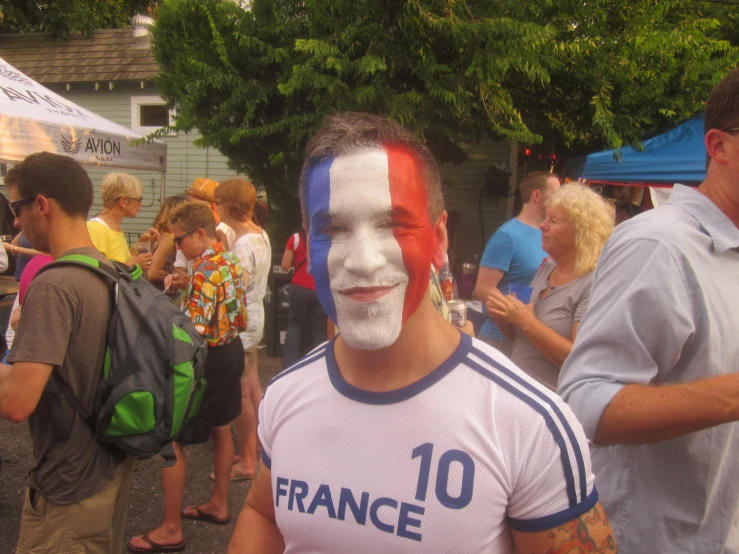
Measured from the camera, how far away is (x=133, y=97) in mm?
13281

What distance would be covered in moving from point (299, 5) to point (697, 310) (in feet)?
22.5

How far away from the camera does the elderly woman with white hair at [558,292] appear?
2648 millimetres

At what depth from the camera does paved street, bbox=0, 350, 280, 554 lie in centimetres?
364

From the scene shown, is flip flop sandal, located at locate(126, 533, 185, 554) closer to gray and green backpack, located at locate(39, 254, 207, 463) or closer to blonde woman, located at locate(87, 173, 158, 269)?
gray and green backpack, located at locate(39, 254, 207, 463)

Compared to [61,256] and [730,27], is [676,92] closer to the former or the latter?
[730,27]

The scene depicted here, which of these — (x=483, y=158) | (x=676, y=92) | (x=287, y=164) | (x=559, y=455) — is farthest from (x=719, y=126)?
(x=483, y=158)

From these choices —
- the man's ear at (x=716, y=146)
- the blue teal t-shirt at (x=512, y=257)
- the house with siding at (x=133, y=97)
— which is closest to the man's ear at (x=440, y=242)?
the man's ear at (x=716, y=146)

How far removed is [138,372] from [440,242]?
1461 mm

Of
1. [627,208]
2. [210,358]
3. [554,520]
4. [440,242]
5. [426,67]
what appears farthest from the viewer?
[627,208]

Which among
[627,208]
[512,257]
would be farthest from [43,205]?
[627,208]

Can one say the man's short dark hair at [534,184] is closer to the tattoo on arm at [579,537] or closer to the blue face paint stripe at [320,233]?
the blue face paint stripe at [320,233]

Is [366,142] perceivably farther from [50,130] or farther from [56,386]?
[50,130]

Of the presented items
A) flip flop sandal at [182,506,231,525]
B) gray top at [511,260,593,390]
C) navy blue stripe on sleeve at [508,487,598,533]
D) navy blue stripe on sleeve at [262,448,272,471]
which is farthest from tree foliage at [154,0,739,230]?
navy blue stripe on sleeve at [508,487,598,533]

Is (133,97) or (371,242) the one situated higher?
(133,97)
